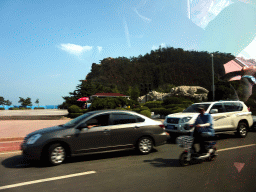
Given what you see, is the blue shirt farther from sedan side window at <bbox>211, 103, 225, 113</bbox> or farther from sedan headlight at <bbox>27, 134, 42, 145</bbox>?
sedan side window at <bbox>211, 103, 225, 113</bbox>

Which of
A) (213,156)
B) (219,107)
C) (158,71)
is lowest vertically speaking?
(213,156)

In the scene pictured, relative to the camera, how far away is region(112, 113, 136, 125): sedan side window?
272 inches

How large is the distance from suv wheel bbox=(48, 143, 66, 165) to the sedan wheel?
2.46 meters

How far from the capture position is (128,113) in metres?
7.25

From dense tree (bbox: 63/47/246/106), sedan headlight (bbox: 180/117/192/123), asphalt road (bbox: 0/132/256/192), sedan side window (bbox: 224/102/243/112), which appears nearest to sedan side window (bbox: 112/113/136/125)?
asphalt road (bbox: 0/132/256/192)

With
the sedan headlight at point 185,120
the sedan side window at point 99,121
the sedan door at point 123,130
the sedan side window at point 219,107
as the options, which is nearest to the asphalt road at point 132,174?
the sedan door at point 123,130

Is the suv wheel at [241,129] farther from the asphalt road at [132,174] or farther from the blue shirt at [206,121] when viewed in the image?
the blue shirt at [206,121]

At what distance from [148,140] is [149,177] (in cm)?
254

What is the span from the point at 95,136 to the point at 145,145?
1827 mm

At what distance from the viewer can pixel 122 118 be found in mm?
7023

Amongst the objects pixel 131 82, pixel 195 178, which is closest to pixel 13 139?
pixel 195 178

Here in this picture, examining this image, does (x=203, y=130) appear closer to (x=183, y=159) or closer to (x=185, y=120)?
(x=183, y=159)

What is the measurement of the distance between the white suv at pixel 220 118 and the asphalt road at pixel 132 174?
7.83 ft

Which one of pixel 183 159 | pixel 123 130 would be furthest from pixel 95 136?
pixel 183 159
